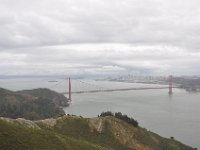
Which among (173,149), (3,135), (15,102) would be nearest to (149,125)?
(173,149)

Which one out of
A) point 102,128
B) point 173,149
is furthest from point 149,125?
point 102,128

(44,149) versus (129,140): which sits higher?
(44,149)

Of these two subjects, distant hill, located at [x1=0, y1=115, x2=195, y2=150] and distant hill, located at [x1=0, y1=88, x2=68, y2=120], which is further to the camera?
distant hill, located at [x1=0, y1=88, x2=68, y2=120]

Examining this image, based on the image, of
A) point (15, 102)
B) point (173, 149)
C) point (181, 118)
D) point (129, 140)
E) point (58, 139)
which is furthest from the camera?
point (15, 102)

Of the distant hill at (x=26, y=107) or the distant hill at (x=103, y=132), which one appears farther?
the distant hill at (x=26, y=107)

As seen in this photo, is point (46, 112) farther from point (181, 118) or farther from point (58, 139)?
point (58, 139)

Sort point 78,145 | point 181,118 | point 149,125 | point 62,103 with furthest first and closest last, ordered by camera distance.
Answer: point 62,103, point 181,118, point 149,125, point 78,145

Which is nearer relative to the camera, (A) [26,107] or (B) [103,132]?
(B) [103,132]

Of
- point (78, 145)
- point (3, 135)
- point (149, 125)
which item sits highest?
point (3, 135)

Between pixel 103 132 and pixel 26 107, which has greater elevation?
pixel 103 132

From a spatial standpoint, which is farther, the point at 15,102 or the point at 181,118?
the point at 15,102
